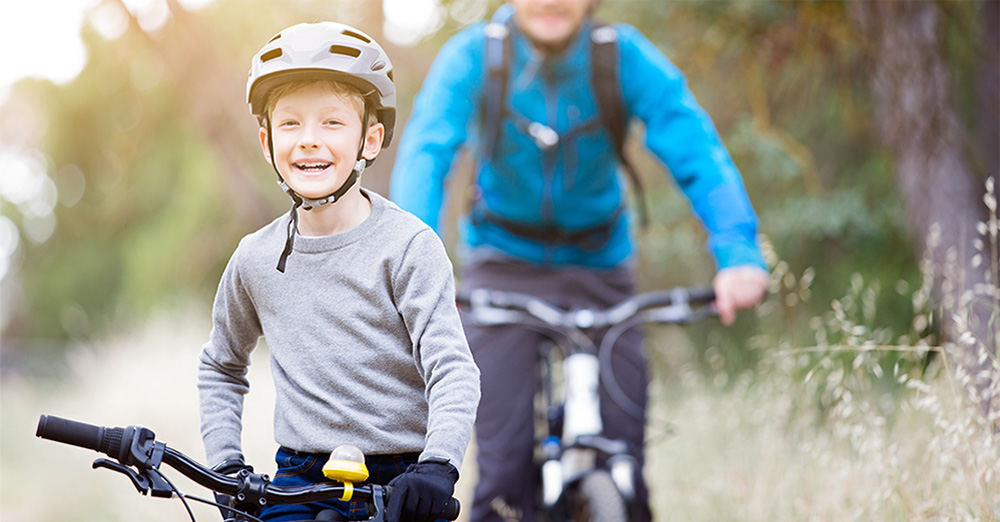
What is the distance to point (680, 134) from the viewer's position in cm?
359

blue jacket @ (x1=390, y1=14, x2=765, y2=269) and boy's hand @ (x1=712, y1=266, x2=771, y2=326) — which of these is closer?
boy's hand @ (x1=712, y1=266, x2=771, y2=326)

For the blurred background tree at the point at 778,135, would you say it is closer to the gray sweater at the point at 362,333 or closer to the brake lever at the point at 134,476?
the gray sweater at the point at 362,333

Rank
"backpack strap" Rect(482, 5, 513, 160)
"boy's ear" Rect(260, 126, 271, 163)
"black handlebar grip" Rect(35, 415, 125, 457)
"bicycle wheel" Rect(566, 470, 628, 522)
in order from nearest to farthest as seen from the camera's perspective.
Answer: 1. "black handlebar grip" Rect(35, 415, 125, 457)
2. "boy's ear" Rect(260, 126, 271, 163)
3. "bicycle wheel" Rect(566, 470, 628, 522)
4. "backpack strap" Rect(482, 5, 513, 160)

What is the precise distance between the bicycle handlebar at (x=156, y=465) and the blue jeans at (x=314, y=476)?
11cm

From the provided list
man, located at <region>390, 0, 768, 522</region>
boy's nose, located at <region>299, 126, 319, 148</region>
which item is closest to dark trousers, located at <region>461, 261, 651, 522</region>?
man, located at <region>390, 0, 768, 522</region>

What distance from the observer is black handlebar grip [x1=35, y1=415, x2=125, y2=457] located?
5.26 feet

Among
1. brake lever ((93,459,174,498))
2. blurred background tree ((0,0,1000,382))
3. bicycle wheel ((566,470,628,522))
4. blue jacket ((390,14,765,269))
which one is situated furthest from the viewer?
blurred background tree ((0,0,1000,382))

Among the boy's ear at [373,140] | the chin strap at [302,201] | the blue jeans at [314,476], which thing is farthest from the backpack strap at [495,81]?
the blue jeans at [314,476]

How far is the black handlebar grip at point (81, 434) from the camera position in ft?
5.26

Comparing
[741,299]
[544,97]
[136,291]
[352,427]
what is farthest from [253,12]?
[352,427]

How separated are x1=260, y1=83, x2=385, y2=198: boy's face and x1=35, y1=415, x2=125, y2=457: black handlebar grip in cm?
61

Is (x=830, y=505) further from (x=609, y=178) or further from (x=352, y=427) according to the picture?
(x=352, y=427)

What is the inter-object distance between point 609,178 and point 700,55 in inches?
203

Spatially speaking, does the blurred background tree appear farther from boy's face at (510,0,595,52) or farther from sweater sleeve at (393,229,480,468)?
sweater sleeve at (393,229,480,468)
